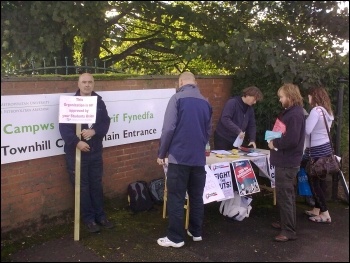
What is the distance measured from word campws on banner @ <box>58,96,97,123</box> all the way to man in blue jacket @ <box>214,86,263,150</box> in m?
2.11

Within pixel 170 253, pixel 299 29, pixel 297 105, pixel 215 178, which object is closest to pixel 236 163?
pixel 215 178

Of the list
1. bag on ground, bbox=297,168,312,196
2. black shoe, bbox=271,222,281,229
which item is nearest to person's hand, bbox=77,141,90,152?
black shoe, bbox=271,222,281,229

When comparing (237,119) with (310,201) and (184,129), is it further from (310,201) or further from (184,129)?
(184,129)

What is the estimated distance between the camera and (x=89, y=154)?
446 centimetres

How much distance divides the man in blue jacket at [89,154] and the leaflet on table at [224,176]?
142cm

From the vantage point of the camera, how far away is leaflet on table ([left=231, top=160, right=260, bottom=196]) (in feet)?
16.2

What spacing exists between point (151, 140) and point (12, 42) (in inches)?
97.5

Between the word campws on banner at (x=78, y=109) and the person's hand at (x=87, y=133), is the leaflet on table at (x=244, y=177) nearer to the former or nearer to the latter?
the person's hand at (x=87, y=133)

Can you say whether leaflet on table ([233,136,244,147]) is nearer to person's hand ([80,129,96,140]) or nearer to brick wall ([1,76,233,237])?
brick wall ([1,76,233,237])

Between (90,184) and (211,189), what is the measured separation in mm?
1472

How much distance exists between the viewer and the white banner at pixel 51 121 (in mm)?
4098

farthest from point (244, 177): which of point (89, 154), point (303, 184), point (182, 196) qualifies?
point (89, 154)

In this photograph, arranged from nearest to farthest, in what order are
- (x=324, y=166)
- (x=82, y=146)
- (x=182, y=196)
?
(x=182, y=196)
(x=82, y=146)
(x=324, y=166)

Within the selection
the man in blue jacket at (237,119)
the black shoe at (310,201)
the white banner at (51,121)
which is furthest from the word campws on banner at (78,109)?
the black shoe at (310,201)
